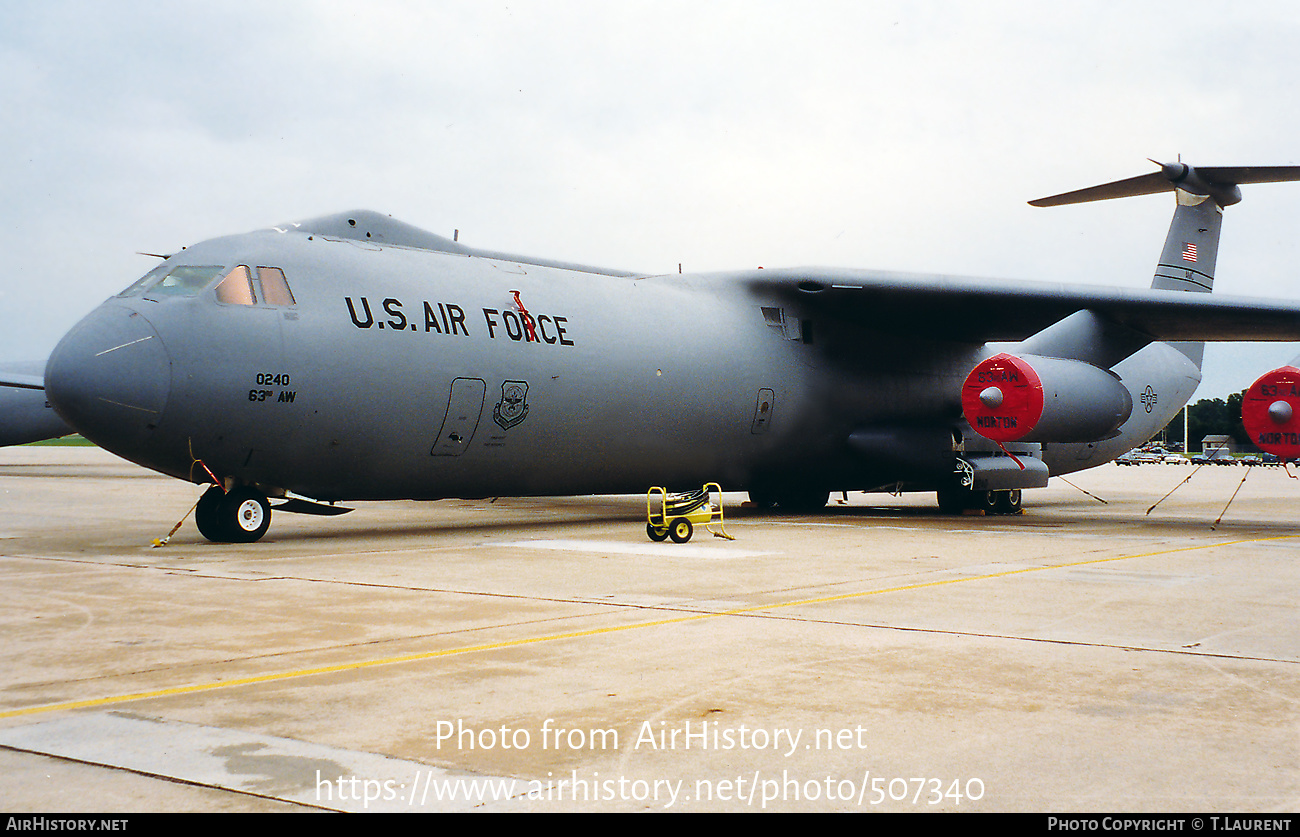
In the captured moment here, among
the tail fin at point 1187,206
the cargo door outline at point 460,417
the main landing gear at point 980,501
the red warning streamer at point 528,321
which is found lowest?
the main landing gear at point 980,501

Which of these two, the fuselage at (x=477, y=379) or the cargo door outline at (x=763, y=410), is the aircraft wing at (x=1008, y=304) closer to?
the fuselage at (x=477, y=379)

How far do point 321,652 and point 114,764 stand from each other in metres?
2.08

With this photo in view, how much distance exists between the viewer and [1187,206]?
19.5 metres

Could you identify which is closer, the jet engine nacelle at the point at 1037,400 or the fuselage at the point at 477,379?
the fuselage at the point at 477,379

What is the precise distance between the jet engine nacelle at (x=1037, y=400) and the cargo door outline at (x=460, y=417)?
6642mm

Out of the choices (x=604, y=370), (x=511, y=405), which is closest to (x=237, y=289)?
(x=511, y=405)

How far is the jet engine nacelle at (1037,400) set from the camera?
14109mm

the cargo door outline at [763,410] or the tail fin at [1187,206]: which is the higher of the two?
the tail fin at [1187,206]

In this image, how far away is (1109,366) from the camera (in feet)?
54.1

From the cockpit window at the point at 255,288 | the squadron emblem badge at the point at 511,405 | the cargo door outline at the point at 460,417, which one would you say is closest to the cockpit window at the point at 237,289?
the cockpit window at the point at 255,288

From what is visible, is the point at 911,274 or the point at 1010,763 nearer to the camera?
the point at 1010,763

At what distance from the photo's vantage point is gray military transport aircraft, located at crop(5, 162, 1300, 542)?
437 inches
